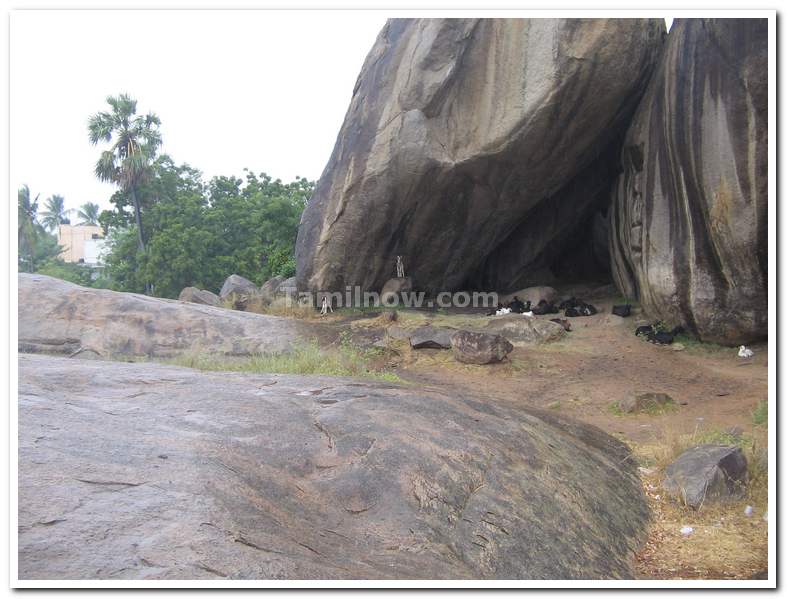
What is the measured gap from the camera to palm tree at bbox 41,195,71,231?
24125mm

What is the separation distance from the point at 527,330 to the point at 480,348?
1.56 metres

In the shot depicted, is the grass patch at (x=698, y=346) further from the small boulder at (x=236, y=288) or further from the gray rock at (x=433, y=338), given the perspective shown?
the small boulder at (x=236, y=288)

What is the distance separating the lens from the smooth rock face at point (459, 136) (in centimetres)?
1091

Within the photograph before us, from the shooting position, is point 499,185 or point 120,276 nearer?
point 499,185

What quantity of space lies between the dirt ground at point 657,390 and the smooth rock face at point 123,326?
8.53ft

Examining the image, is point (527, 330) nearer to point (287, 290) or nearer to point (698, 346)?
point (698, 346)

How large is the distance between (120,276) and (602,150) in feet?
52.1

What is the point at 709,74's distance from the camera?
28.8 ft

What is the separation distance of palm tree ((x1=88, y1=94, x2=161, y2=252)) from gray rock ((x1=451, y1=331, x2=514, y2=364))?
1540 centimetres

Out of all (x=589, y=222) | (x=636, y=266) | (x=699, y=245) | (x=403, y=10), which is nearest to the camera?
(x=403, y=10)

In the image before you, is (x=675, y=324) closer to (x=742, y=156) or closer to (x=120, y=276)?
(x=742, y=156)

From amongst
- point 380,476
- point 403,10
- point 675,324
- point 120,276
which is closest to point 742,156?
point 675,324
